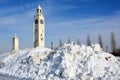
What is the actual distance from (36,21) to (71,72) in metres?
34.7

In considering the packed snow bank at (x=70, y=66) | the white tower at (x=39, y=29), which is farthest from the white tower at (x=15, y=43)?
the packed snow bank at (x=70, y=66)

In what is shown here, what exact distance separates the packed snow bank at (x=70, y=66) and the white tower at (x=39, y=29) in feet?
73.7

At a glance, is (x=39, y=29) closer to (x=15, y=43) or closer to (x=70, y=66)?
(x=15, y=43)

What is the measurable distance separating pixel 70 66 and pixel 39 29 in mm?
31571

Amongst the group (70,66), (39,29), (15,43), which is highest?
(39,29)

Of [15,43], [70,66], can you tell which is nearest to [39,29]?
[15,43]

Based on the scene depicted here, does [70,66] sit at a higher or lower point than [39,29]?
lower

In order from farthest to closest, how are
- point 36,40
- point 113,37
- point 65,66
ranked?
point 113,37 < point 36,40 < point 65,66

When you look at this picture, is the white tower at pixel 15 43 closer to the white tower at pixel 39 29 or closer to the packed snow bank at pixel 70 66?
the white tower at pixel 39 29

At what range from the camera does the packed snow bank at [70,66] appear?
75.7 ft

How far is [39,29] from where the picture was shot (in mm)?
55188

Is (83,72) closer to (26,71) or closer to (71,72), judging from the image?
(71,72)

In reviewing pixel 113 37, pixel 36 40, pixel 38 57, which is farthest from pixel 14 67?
pixel 113 37

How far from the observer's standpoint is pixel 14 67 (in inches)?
1244
